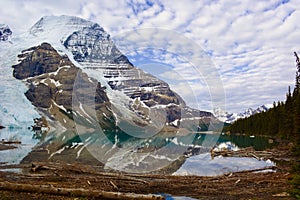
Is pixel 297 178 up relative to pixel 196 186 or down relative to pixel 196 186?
up

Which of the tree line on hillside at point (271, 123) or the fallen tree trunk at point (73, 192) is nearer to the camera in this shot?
the fallen tree trunk at point (73, 192)

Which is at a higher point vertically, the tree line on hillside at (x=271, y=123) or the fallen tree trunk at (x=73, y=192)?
the tree line on hillside at (x=271, y=123)

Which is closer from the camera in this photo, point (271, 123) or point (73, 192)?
point (73, 192)

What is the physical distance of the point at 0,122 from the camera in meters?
196

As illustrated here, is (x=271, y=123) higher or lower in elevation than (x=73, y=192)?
higher

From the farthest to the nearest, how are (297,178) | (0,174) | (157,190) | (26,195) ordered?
(0,174)
(157,190)
(26,195)
(297,178)

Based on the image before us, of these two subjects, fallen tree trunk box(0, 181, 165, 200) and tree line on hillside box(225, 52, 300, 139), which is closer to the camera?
fallen tree trunk box(0, 181, 165, 200)

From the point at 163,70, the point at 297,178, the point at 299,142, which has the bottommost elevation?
the point at 297,178

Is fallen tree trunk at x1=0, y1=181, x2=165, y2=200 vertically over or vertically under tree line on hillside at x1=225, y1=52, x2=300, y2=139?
under

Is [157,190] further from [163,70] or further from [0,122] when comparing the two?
[0,122]

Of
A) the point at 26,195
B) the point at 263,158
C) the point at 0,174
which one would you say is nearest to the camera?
the point at 26,195

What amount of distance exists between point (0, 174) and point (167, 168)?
793 inches

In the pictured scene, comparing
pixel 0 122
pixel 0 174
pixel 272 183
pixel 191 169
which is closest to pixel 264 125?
pixel 191 169

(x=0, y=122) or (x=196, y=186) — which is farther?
(x=0, y=122)
